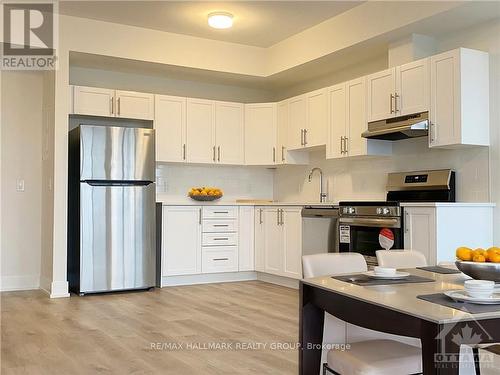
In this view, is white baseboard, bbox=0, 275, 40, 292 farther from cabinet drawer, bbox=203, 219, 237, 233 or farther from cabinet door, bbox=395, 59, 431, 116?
cabinet door, bbox=395, 59, 431, 116

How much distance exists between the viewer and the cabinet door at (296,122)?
6004mm

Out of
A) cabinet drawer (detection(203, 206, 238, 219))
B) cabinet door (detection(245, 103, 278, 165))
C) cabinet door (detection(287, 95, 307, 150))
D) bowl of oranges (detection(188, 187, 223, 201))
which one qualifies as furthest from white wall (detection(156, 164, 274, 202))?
cabinet door (detection(287, 95, 307, 150))

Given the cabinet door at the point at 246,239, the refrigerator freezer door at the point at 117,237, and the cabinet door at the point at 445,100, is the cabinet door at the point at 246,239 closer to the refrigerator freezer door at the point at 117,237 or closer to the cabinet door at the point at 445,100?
the refrigerator freezer door at the point at 117,237

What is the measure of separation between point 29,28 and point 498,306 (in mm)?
5126

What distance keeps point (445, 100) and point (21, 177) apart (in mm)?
4591

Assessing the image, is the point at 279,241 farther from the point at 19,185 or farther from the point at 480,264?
the point at 480,264

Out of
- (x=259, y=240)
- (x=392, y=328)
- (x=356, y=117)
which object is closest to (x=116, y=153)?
(x=259, y=240)

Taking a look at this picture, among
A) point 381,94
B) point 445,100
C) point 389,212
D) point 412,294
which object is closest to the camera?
point 412,294

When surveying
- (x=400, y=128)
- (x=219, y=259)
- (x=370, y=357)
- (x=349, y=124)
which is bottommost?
(x=219, y=259)

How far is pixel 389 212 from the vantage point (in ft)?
14.3

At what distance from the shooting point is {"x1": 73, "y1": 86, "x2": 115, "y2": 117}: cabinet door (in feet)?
18.2

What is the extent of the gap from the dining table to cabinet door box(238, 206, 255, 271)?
4.22 m

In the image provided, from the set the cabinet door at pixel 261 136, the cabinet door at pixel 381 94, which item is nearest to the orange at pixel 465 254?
the cabinet door at pixel 381 94

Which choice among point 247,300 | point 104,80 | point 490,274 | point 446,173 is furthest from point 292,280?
point 490,274
